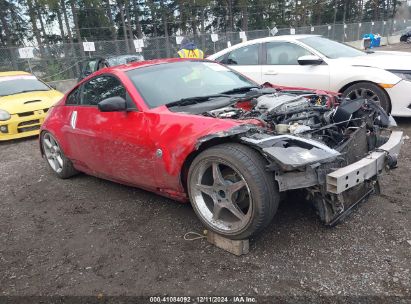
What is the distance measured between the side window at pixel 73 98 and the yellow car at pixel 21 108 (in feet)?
11.4

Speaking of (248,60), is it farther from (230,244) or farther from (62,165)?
(230,244)

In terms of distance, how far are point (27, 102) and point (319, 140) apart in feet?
22.4

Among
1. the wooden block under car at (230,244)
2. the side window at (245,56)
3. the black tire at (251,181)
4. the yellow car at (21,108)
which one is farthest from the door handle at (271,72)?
the yellow car at (21,108)

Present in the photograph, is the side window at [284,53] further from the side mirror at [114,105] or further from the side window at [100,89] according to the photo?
the side mirror at [114,105]

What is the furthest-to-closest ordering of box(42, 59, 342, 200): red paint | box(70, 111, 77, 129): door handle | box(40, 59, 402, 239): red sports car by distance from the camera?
box(70, 111, 77, 129): door handle
box(42, 59, 342, 200): red paint
box(40, 59, 402, 239): red sports car

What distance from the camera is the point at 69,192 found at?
4664 mm

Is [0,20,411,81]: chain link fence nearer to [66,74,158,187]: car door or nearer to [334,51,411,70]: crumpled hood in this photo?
[66,74,158,187]: car door

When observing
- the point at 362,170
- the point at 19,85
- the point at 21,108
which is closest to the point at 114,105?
the point at 362,170

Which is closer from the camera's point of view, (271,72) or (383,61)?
(383,61)

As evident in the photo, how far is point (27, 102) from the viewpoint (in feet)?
25.9

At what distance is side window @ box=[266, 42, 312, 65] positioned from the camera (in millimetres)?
6527

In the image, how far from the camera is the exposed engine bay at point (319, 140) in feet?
8.81

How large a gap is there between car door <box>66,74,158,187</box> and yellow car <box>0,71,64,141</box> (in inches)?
146

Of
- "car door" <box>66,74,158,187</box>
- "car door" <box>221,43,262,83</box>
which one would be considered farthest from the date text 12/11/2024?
"car door" <box>221,43,262,83</box>
